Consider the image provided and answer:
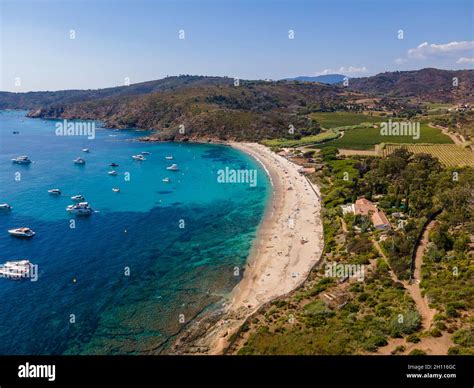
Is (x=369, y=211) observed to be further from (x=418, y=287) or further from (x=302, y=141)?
(x=302, y=141)

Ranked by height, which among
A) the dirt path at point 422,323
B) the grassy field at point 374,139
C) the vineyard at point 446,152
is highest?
the grassy field at point 374,139

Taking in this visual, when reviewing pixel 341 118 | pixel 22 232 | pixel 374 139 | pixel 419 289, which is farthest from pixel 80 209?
pixel 341 118

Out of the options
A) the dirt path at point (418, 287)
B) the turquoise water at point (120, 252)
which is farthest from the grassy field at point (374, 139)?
the dirt path at point (418, 287)

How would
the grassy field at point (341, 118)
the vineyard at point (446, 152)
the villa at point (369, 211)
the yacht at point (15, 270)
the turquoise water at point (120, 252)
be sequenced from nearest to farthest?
1. the turquoise water at point (120, 252)
2. the yacht at point (15, 270)
3. the villa at point (369, 211)
4. the vineyard at point (446, 152)
5. the grassy field at point (341, 118)

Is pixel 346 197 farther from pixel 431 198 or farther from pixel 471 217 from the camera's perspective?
pixel 471 217

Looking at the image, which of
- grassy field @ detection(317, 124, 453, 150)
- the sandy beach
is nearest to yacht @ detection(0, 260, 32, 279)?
the sandy beach

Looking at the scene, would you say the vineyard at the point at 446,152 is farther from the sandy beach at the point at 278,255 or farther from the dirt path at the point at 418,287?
the dirt path at the point at 418,287

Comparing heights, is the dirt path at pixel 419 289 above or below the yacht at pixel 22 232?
below
